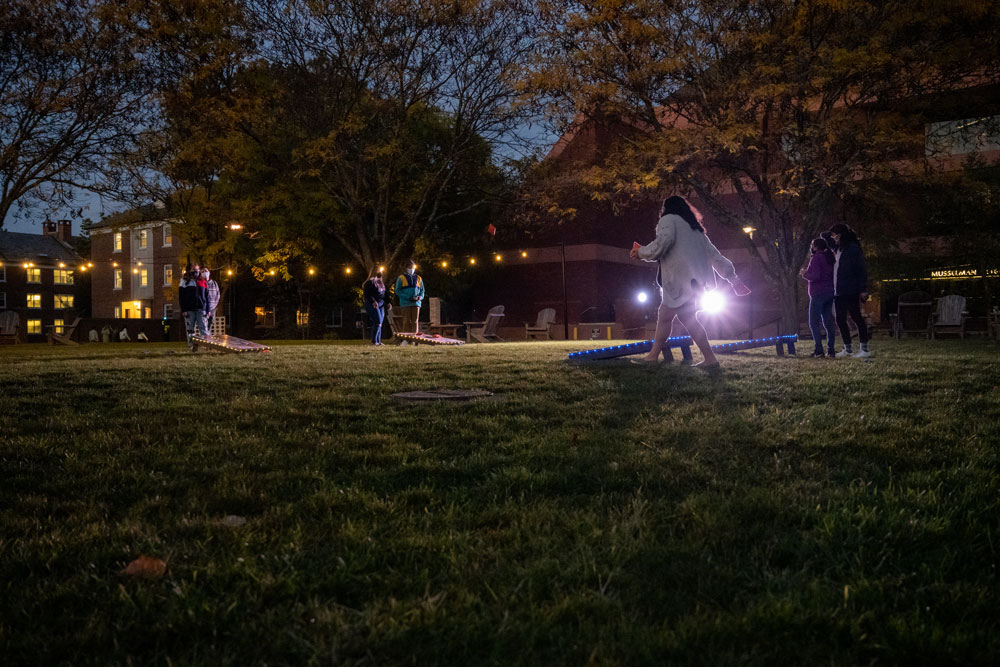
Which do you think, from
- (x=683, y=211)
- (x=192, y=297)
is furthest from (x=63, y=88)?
(x=683, y=211)

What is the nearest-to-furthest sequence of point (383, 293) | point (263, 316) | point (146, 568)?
point (146, 568) < point (383, 293) < point (263, 316)

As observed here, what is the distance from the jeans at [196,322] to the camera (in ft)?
58.2

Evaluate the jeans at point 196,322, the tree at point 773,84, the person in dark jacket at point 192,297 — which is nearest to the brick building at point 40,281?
the jeans at point 196,322

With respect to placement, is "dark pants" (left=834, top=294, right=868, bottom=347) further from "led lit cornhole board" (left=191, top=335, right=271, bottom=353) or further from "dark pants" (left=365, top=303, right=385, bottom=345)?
"dark pants" (left=365, top=303, right=385, bottom=345)

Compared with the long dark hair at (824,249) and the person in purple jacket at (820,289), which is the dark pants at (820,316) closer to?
the person in purple jacket at (820,289)

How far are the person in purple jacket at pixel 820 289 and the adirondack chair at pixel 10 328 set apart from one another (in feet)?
108

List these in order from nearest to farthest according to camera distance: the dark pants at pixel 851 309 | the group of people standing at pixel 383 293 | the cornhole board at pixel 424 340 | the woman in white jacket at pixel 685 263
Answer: the woman in white jacket at pixel 685 263 < the dark pants at pixel 851 309 < the cornhole board at pixel 424 340 < the group of people standing at pixel 383 293

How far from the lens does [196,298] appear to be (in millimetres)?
17266

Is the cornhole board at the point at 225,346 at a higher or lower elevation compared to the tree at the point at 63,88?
lower

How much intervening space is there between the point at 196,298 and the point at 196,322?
3.32 ft

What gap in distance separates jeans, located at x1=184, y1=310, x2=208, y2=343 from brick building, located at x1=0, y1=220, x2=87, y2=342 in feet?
157

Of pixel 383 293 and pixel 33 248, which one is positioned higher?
pixel 33 248

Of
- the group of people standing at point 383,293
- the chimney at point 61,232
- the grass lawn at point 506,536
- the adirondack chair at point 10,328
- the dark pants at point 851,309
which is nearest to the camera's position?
the grass lawn at point 506,536

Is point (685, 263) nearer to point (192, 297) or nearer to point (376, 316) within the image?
point (376, 316)
